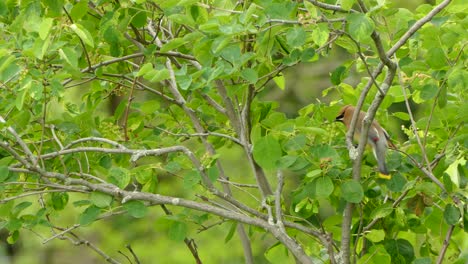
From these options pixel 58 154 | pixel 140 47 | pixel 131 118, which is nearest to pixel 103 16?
pixel 140 47

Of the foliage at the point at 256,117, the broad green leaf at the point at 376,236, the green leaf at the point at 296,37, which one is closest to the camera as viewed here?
the green leaf at the point at 296,37

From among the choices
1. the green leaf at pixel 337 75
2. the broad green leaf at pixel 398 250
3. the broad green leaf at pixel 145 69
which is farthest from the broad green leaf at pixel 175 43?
the broad green leaf at pixel 398 250

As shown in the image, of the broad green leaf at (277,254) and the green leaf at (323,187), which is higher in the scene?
the green leaf at (323,187)

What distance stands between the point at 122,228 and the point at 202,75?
→ 8.85 m

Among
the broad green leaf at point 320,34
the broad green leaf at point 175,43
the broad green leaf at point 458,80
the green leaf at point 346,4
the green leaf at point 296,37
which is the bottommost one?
the broad green leaf at point 458,80

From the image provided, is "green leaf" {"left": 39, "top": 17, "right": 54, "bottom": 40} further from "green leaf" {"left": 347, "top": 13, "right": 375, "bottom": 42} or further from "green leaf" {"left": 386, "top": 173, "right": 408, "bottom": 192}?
"green leaf" {"left": 386, "top": 173, "right": 408, "bottom": 192}

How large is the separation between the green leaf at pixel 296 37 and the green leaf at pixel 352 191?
52 cm

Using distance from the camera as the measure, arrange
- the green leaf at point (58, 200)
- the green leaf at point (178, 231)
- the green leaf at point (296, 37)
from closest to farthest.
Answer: the green leaf at point (296, 37) < the green leaf at point (178, 231) < the green leaf at point (58, 200)

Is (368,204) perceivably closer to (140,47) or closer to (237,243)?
(140,47)

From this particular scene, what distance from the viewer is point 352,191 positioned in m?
2.73

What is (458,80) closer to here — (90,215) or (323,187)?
(323,187)

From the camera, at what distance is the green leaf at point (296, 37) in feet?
7.93

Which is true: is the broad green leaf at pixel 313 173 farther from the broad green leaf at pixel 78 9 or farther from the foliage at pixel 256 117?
the broad green leaf at pixel 78 9

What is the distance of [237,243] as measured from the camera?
1024cm
